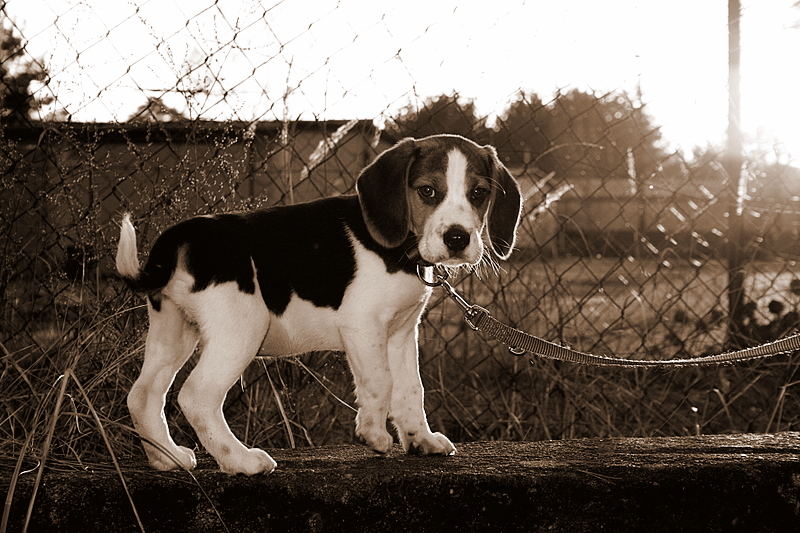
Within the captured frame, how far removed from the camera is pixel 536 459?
8.25ft

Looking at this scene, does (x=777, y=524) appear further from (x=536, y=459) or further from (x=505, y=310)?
(x=505, y=310)

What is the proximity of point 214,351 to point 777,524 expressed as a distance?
4.98 feet

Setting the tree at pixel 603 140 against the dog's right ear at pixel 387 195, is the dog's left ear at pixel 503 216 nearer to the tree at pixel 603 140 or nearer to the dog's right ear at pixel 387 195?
the dog's right ear at pixel 387 195

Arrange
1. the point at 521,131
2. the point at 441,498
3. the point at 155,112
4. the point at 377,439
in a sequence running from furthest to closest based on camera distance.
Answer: the point at 521,131 < the point at 155,112 < the point at 377,439 < the point at 441,498

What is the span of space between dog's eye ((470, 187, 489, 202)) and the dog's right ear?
0.64 feet

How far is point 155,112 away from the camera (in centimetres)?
332

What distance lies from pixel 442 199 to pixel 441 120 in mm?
1606

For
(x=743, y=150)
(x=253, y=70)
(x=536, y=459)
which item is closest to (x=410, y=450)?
(x=536, y=459)

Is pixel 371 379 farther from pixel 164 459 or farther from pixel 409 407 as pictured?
pixel 164 459

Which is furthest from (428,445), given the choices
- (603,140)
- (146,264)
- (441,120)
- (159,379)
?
(603,140)

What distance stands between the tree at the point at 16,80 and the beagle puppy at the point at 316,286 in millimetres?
1260

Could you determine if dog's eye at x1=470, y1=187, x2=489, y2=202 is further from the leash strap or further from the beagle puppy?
the leash strap

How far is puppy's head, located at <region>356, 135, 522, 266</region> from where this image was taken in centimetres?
242

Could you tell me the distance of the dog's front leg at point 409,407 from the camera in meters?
2.58
